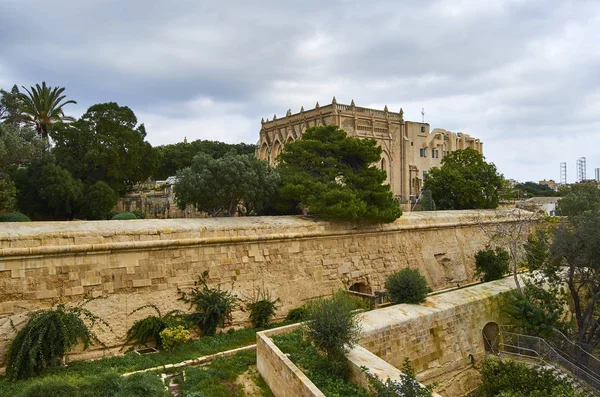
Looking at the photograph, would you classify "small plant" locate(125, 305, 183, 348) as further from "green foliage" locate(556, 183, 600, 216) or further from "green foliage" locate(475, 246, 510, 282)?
"green foliage" locate(556, 183, 600, 216)

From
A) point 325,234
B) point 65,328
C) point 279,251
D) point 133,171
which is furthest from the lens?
point 133,171

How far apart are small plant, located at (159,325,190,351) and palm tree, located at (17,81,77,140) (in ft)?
61.7

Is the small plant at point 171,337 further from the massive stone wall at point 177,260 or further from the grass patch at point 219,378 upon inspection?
the grass patch at point 219,378

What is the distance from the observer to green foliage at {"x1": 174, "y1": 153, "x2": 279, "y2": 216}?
15.0 m

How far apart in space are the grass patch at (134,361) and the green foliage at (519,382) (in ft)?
21.0

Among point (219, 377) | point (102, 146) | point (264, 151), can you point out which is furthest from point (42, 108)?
point (219, 377)

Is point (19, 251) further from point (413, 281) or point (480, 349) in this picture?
point (480, 349)

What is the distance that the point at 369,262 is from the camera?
55.3ft

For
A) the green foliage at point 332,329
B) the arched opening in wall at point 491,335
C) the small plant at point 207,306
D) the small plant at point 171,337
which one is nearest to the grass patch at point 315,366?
the green foliage at point 332,329

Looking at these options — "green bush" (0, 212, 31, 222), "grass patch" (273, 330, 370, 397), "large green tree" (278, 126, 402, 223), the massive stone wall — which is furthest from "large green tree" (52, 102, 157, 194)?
"grass patch" (273, 330, 370, 397)

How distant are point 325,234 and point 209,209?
4518 millimetres

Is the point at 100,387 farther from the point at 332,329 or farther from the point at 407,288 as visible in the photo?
the point at 407,288

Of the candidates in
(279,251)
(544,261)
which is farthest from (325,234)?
(544,261)

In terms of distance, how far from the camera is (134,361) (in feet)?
32.6
